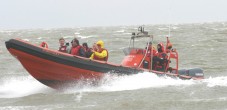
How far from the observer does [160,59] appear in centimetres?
1318

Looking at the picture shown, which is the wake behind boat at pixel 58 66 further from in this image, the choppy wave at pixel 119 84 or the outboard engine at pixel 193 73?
the outboard engine at pixel 193 73

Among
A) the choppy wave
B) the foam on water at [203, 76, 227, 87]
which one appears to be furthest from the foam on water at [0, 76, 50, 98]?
the foam on water at [203, 76, 227, 87]

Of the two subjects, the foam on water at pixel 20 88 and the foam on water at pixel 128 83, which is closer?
the foam on water at pixel 128 83

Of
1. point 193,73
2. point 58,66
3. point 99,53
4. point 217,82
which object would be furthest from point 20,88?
point 217,82

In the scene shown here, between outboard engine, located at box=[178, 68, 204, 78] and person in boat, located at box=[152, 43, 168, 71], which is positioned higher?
person in boat, located at box=[152, 43, 168, 71]

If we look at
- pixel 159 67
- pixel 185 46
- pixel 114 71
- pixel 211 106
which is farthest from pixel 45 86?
pixel 185 46

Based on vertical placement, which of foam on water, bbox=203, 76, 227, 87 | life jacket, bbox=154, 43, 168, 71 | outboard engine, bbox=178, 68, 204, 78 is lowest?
foam on water, bbox=203, 76, 227, 87

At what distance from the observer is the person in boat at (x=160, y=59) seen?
13164 millimetres

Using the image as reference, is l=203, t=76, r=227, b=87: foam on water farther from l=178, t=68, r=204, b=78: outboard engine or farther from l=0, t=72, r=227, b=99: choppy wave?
l=178, t=68, r=204, b=78: outboard engine

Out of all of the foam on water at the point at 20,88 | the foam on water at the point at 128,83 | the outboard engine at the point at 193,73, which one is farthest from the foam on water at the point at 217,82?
the foam on water at the point at 20,88

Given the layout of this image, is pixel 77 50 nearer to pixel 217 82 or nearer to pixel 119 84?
pixel 119 84

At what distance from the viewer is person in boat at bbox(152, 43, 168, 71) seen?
1316 cm

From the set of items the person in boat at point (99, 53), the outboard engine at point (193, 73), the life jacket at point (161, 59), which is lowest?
the outboard engine at point (193, 73)

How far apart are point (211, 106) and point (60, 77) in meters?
4.12
